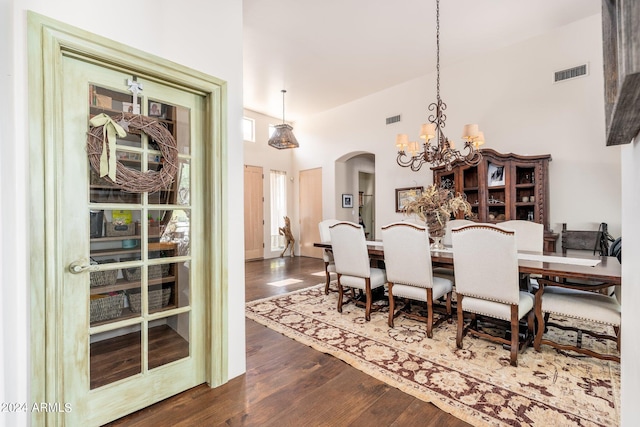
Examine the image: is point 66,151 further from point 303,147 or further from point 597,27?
point 303,147

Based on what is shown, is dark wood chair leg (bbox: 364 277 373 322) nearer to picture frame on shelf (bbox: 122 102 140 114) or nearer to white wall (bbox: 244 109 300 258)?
picture frame on shelf (bbox: 122 102 140 114)

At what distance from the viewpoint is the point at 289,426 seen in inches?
68.2

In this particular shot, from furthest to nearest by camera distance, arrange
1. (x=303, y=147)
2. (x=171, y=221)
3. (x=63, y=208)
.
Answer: (x=303, y=147) < (x=171, y=221) < (x=63, y=208)

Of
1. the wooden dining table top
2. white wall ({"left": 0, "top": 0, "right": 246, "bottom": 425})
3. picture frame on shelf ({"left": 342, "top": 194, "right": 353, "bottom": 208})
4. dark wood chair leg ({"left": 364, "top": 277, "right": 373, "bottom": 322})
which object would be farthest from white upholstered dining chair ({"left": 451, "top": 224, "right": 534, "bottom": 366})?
picture frame on shelf ({"left": 342, "top": 194, "right": 353, "bottom": 208})

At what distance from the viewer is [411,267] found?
2.87m

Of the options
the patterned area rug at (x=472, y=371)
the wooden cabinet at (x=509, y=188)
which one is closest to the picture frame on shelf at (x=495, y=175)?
the wooden cabinet at (x=509, y=188)

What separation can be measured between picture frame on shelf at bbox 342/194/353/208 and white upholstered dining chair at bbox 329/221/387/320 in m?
4.25

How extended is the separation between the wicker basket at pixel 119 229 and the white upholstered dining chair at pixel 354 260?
1.97m

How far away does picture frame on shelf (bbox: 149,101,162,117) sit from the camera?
1.93m

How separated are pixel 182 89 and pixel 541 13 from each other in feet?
14.7

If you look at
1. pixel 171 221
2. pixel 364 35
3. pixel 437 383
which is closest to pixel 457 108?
pixel 364 35

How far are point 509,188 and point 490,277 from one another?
8.46 feet

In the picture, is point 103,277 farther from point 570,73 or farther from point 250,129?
point 250,129

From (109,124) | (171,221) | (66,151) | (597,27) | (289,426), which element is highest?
(597,27)
